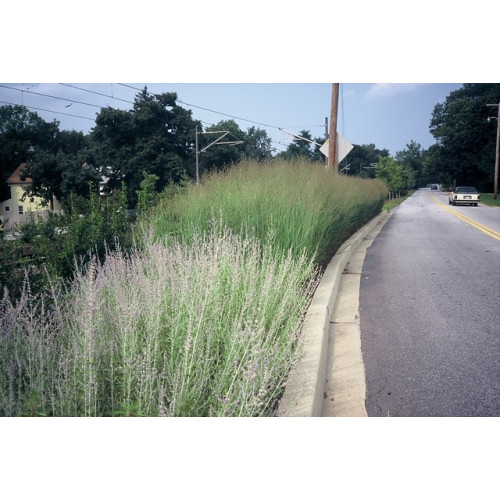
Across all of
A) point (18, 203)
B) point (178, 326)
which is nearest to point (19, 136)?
point (18, 203)

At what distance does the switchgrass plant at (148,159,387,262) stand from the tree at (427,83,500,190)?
5.26 feet

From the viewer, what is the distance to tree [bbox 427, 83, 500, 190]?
4219 millimetres

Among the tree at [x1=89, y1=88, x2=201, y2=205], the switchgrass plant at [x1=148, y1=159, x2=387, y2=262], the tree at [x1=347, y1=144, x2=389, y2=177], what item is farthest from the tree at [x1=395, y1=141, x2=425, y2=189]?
the tree at [x1=89, y1=88, x2=201, y2=205]

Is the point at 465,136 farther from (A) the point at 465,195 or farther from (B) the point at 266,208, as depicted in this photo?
(B) the point at 266,208

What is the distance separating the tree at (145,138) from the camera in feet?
13.6

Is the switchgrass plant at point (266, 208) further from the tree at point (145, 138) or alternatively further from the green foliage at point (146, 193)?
the tree at point (145, 138)

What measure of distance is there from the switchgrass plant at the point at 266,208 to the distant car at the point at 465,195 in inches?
63.2

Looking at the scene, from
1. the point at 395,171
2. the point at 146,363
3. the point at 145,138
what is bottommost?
the point at 146,363

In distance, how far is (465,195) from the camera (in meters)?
→ 5.77

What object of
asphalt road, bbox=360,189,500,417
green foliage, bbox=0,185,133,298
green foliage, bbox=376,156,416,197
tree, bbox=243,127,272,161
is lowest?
asphalt road, bbox=360,189,500,417

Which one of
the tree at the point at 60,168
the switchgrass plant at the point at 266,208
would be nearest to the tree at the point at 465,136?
the switchgrass plant at the point at 266,208

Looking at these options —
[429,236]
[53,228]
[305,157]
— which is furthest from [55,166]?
[429,236]

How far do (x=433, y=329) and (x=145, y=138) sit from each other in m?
3.03

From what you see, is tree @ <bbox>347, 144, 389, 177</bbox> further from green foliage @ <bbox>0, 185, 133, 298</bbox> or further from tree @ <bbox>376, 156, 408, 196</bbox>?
green foliage @ <bbox>0, 185, 133, 298</bbox>
